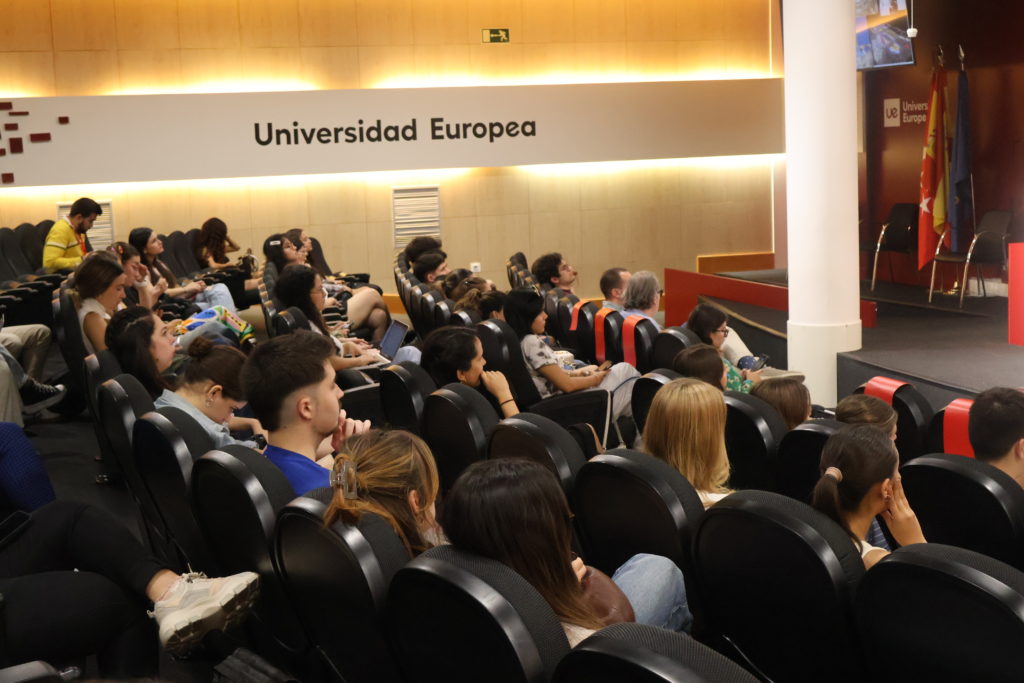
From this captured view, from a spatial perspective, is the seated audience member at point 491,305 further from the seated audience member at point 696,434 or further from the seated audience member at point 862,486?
the seated audience member at point 862,486

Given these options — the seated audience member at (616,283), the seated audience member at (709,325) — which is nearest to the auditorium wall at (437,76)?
the seated audience member at (616,283)

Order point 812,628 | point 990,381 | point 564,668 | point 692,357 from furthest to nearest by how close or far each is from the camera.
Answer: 1. point 990,381
2. point 692,357
3. point 812,628
4. point 564,668

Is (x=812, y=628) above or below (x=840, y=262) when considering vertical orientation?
below

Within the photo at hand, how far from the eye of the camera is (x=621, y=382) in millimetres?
4875

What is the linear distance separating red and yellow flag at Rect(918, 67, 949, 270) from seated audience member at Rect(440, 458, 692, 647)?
28.8 feet

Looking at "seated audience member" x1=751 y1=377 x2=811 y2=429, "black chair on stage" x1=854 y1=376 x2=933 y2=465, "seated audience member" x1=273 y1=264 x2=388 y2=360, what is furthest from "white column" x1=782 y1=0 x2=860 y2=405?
"seated audience member" x1=751 y1=377 x2=811 y2=429

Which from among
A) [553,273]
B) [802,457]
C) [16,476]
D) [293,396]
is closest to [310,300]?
[553,273]

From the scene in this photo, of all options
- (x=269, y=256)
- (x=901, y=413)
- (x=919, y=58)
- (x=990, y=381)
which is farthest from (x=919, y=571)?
(x=919, y=58)

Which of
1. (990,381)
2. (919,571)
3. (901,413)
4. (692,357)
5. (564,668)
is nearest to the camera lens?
(564,668)

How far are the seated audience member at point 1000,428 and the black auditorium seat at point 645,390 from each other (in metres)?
1.04

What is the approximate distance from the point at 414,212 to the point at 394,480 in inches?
394

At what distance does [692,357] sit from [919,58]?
787 cm

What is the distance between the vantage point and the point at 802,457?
292 cm

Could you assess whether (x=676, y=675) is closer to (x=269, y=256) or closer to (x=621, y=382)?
(x=621, y=382)
